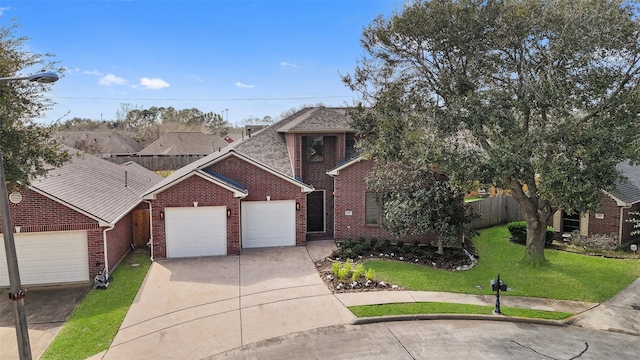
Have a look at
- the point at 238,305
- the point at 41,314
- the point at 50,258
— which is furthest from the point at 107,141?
the point at 238,305

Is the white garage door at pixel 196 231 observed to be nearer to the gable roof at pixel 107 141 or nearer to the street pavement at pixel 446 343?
the street pavement at pixel 446 343

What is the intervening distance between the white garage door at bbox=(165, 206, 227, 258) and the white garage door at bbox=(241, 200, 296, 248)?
1374 mm

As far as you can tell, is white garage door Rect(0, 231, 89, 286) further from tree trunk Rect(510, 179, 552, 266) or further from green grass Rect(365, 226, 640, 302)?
tree trunk Rect(510, 179, 552, 266)

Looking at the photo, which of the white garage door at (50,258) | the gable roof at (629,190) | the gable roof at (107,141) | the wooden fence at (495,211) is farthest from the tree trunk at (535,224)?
the gable roof at (107,141)

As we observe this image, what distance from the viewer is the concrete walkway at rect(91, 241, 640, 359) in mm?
9086

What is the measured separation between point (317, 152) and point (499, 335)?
480 inches

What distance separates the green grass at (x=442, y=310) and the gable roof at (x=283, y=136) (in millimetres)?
9311

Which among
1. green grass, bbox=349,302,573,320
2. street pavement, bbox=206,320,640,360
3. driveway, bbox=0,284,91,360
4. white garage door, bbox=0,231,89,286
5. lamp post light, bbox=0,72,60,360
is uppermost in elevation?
lamp post light, bbox=0,72,60,360

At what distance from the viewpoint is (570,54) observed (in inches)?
440

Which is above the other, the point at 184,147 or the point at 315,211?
the point at 184,147

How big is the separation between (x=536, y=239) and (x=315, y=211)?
32.6 feet

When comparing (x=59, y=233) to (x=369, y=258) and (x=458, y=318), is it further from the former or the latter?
(x=458, y=318)

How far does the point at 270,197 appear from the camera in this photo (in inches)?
666

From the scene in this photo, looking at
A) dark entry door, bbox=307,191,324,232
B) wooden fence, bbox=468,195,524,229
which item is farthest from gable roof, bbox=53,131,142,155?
wooden fence, bbox=468,195,524,229
